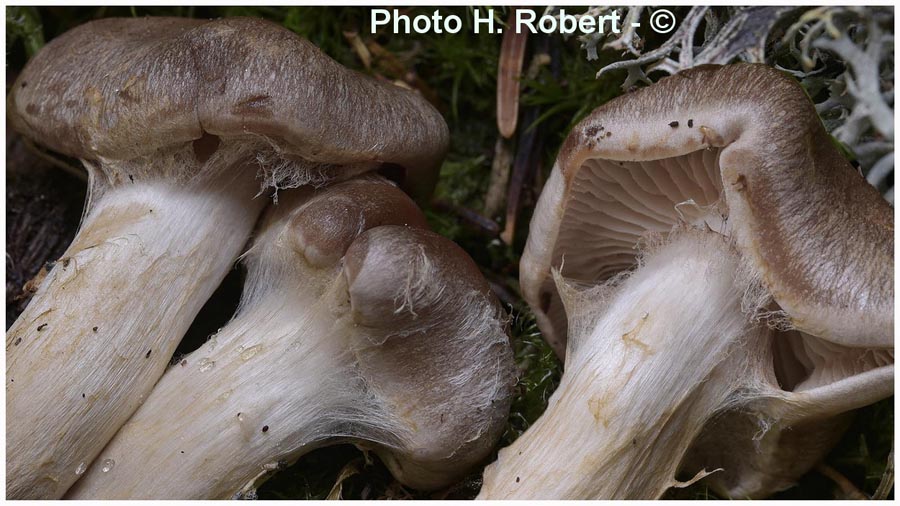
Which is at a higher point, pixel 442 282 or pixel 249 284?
pixel 442 282

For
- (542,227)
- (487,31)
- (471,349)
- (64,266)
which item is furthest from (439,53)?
(64,266)

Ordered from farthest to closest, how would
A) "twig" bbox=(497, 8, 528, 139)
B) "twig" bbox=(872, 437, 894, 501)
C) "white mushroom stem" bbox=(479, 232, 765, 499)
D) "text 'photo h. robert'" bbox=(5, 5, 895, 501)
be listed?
"twig" bbox=(497, 8, 528, 139), "twig" bbox=(872, 437, 894, 501), "white mushroom stem" bbox=(479, 232, 765, 499), "text 'photo h. robert'" bbox=(5, 5, 895, 501)

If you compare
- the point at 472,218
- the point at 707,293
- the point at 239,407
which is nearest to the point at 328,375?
the point at 239,407

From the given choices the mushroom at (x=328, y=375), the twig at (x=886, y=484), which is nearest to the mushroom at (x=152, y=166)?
the mushroom at (x=328, y=375)

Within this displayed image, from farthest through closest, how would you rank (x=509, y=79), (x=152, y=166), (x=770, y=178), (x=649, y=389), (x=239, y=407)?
(x=509, y=79), (x=152, y=166), (x=239, y=407), (x=649, y=389), (x=770, y=178)

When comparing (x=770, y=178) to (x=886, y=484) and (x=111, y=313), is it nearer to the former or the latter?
(x=886, y=484)

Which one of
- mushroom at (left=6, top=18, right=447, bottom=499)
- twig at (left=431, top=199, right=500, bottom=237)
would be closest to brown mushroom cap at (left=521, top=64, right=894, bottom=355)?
mushroom at (left=6, top=18, right=447, bottom=499)

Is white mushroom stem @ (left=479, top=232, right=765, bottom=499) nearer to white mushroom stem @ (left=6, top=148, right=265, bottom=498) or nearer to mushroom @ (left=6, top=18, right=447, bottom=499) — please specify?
mushroom @ (left=6, top=18, right=447, bottom=499)
